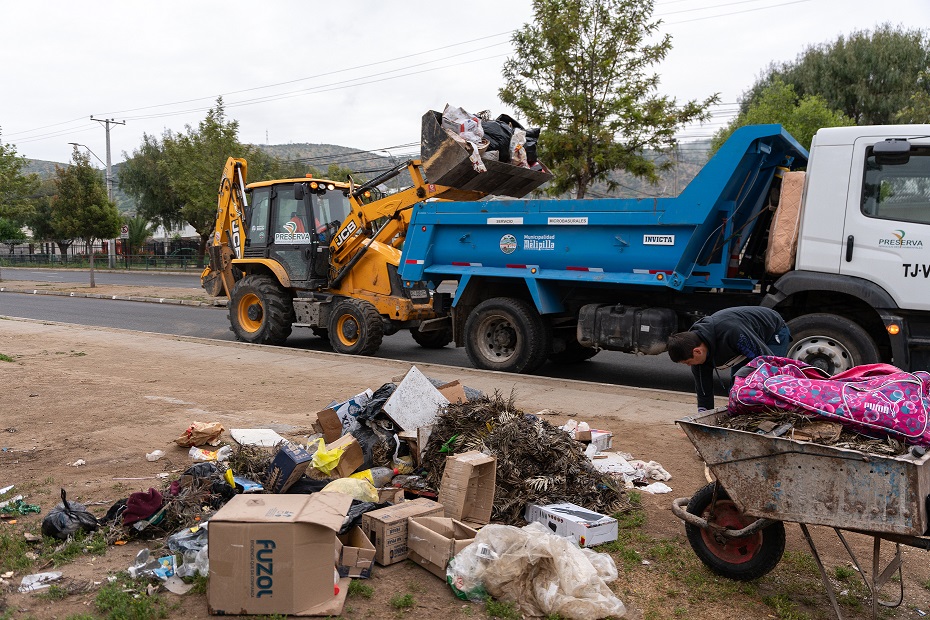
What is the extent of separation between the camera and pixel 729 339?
4723 mm

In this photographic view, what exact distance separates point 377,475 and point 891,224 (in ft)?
18.2

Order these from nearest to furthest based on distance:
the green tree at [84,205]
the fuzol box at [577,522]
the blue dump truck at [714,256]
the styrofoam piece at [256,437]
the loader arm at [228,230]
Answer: the fuzol box at [577,522], the styrofoam piece at [256,437], the blue dump truck at [714,256], the loader arm at [228,230], the green tree at [84,205]

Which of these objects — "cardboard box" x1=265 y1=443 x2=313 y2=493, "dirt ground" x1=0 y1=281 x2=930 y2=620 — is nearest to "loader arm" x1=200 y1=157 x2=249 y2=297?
"dirt ground" x1=0 y1=281 x2=930 y2=620

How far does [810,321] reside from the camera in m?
7.37

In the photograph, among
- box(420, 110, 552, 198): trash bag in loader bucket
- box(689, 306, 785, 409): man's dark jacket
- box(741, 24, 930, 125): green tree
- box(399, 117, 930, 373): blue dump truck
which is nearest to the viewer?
box(689, 306, 785, 409): man's dark jacket

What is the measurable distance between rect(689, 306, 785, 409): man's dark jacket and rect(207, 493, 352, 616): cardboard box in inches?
107

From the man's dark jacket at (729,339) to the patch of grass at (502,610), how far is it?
7.22 ft

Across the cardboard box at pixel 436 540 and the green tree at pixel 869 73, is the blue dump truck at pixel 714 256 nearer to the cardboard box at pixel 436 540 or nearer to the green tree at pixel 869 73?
the cardboard box at pixel 436 540

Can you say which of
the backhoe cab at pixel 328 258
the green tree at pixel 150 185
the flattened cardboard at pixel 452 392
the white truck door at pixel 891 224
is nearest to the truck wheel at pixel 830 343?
the white truck door at pixel 891 224

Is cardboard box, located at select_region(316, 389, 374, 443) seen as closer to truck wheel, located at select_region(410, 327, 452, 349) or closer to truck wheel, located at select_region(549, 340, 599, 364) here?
truck wheel, located at select_region(549, 340, 599, 364)

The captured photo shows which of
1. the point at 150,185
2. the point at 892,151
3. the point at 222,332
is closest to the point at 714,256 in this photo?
the point at 892,151

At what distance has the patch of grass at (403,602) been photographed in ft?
11.5

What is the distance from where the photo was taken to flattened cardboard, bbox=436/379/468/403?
6.06 metres

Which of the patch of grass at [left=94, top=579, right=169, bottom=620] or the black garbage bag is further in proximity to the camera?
the black garbage bag
